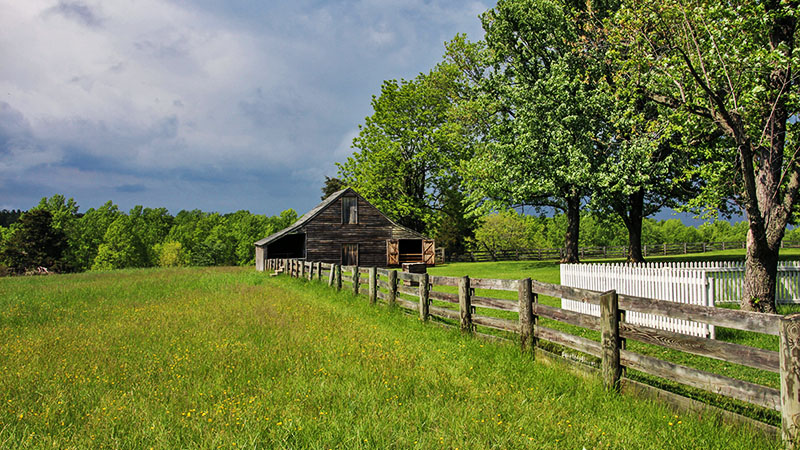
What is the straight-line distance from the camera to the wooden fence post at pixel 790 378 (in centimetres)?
377

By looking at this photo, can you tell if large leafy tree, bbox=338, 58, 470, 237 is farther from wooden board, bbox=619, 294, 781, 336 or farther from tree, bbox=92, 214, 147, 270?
tree, bbox=92, 214, 147, 270

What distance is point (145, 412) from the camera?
188 inches

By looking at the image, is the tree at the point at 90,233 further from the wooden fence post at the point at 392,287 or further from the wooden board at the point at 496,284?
the wooden board at the point at 496,284

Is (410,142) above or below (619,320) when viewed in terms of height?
above

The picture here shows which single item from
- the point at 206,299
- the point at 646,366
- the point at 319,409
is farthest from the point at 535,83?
the point at 319,409

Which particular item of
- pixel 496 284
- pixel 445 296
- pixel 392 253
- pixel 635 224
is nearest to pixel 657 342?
pixel 496 284

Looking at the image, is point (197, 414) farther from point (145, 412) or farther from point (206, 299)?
point (206, 299)

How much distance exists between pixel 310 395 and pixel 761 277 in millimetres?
12843

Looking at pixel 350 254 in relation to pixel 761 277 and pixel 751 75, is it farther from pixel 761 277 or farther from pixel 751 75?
pixel 751 75

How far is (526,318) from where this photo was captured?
7.14 m

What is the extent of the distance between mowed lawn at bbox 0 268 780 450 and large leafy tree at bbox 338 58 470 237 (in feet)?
102

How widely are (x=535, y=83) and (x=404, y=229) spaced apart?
60.6 ft

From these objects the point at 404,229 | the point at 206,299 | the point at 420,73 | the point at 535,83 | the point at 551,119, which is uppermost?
the point at 420,73

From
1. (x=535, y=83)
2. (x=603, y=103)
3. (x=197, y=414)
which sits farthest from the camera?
(x=535, y=83)
